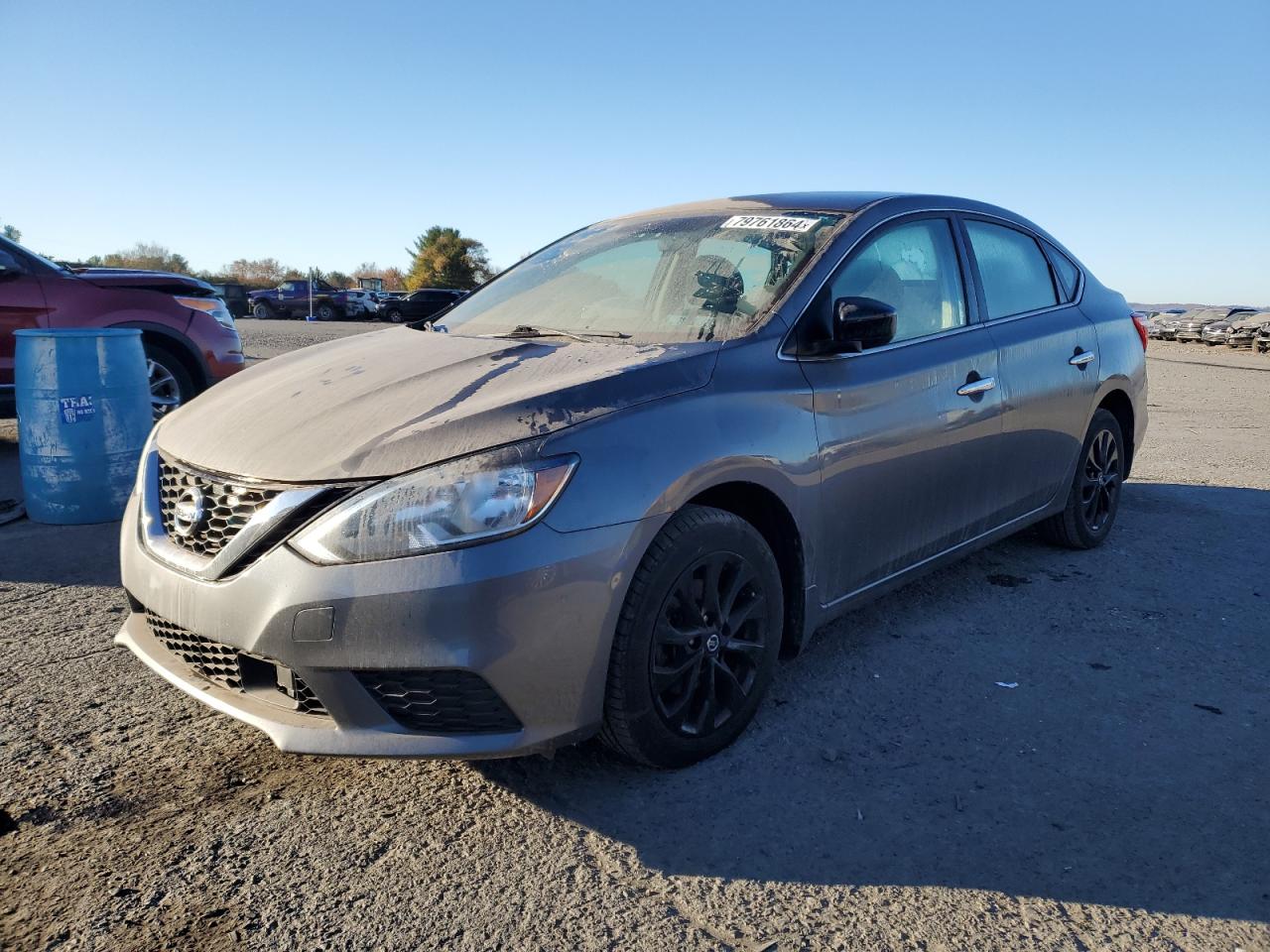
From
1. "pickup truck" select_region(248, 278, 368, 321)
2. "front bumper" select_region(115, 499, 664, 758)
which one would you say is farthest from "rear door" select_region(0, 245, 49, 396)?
"pickup truck" select_region(248, 278, 368, 321)

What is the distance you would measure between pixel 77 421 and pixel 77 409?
0.07 meters

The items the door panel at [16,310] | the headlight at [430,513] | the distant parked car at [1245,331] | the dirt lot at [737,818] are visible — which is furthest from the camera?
the distant parked car at [1245,331]

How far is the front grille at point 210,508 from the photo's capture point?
2.37m

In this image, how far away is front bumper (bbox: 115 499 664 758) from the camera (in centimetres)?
218

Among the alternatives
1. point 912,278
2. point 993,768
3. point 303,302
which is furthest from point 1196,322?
point 993,768

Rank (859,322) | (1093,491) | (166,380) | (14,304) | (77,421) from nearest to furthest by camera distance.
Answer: (859,322), (1093,491), (77,421), (14,304), (166,380)

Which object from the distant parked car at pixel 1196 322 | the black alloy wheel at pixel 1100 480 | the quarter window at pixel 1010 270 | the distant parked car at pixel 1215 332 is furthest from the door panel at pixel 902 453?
the distant parked car at pixel 1196 322

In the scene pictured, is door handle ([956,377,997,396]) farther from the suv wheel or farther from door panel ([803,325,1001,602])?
the suv wheel

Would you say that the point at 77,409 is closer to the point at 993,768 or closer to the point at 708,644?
the point at 708,644

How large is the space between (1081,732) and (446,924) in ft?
6.48

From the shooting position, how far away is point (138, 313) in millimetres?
6738

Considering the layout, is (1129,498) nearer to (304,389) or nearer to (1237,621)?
(1237,621)

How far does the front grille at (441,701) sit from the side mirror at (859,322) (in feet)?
5.05

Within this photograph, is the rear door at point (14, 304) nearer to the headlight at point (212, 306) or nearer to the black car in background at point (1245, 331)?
the headlight at point (212, 306)
